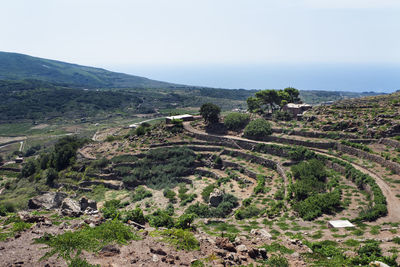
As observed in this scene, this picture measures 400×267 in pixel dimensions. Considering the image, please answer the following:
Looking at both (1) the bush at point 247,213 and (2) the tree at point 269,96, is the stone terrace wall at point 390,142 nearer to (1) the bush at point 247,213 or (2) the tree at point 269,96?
(1) the bush at point 247,213

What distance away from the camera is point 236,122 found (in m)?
52.1

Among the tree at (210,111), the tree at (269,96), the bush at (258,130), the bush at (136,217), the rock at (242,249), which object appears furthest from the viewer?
the tree at (269,96)

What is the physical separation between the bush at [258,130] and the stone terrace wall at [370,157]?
12.3 meters

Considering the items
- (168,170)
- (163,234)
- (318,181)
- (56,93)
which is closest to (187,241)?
(163,234)

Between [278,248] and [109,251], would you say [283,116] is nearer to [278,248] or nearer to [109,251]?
[278,248]

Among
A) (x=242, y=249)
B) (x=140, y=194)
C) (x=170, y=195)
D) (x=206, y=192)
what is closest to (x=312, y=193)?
(x=206, y=192)

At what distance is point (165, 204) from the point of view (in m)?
33.1

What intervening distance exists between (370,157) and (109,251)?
33.9 meters

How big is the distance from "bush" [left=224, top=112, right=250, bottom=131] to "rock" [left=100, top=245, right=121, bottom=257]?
41.8 m

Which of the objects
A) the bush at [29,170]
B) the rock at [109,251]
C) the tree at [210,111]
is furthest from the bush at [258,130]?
the bush at [29,170]

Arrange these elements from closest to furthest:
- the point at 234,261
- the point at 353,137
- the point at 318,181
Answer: the point at 234,261 < the point at 318,181 < the point at 353,137

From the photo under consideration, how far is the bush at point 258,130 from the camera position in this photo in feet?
151

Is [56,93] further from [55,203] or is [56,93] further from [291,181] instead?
[291,181]

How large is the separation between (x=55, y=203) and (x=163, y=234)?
→ 17.7 metres
